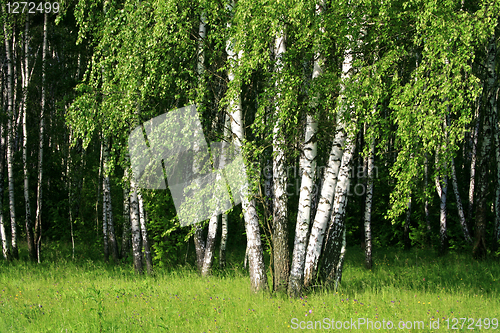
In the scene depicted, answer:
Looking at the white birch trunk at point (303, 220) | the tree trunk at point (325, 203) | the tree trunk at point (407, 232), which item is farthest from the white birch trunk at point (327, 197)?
the tree trunk at point (407, 232)

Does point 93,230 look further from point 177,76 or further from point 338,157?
point 338,157

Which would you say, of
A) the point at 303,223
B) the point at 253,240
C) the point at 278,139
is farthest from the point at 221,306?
the point at 278,139

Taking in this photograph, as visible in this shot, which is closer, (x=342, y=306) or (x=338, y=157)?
(x=342, y=306)

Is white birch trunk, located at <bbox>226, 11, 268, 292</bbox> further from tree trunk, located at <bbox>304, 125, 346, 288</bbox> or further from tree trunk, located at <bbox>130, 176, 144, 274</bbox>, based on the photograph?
tree trunk, located at <bbox>130, 176, 144, 274</bbox>

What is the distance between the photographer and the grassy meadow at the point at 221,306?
521cm

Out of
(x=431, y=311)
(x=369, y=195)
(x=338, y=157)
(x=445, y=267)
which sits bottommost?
(x=445, y=267)

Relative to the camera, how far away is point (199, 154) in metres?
8.05

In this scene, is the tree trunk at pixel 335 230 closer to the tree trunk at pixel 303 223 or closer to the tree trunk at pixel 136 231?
the tree trunk at pixel 303 223

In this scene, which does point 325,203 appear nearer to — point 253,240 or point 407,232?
point 253,240

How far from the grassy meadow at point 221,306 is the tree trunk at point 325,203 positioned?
25.8 inches

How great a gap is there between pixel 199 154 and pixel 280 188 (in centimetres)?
228

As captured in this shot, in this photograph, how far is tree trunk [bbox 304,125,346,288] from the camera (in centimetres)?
634

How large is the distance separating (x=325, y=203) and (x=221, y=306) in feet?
7.92

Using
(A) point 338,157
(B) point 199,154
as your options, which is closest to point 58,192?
(B) point 199,154
